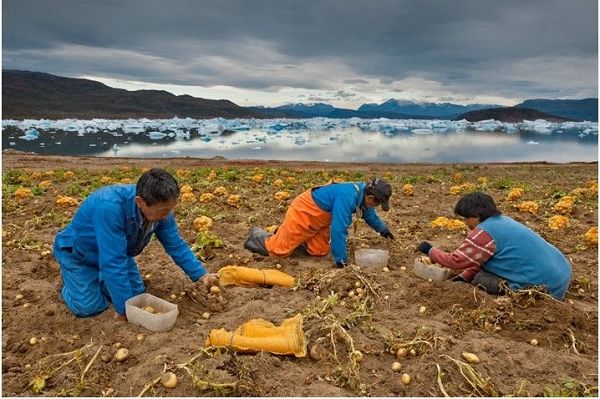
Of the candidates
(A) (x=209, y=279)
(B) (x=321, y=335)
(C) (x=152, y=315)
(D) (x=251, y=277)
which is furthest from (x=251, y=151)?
(B) (x=321, y=335)

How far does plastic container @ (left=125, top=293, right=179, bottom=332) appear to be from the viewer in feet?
13.6

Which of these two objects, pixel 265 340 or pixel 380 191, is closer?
pixel 265 340

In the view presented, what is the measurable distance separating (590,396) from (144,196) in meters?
3.45

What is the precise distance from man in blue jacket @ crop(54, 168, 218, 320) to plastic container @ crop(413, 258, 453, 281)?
2.23 m

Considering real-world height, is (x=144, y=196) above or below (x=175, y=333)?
above

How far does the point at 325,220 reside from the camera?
6230mm

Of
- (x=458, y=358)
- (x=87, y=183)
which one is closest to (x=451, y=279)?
(x=458, y=358)

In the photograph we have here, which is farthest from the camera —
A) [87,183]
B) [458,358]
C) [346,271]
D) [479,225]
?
[87,183]

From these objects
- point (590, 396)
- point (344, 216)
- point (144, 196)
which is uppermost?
point (144, 196)

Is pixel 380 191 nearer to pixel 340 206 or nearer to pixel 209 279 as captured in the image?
pixel 340 206

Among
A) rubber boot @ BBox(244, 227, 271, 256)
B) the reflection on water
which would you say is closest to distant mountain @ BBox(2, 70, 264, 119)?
the reflection on water

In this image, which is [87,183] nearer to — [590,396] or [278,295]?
[278,295]

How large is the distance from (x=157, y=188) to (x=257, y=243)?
8.91ft

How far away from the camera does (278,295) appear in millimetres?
5035
